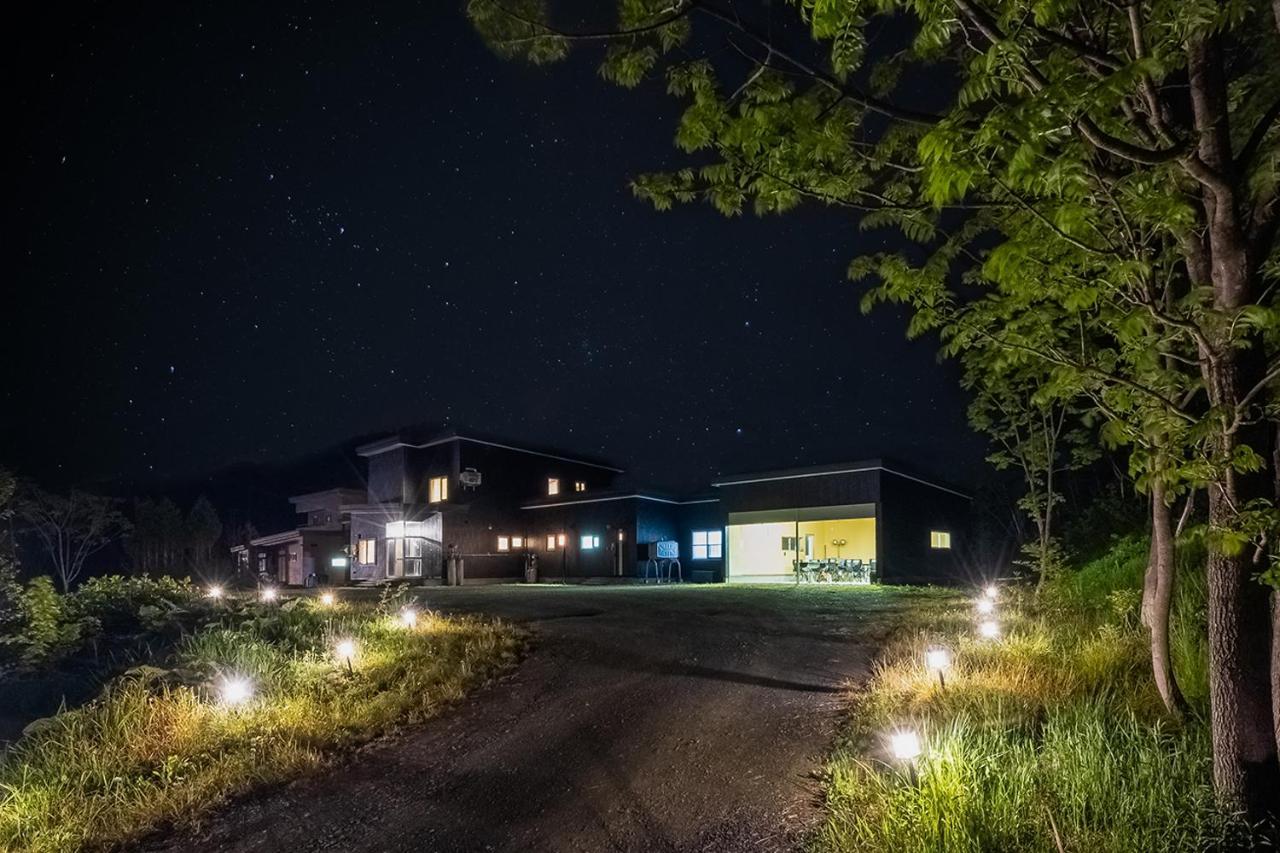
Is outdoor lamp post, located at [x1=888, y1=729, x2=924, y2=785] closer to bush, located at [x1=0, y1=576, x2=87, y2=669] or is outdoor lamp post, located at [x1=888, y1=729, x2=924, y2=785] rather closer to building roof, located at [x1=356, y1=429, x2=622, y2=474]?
bush, located at [x1=0, y1=576, x2=87, y2=669]

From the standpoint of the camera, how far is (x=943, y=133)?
354cm

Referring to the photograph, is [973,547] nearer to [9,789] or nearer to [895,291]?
[895,291]

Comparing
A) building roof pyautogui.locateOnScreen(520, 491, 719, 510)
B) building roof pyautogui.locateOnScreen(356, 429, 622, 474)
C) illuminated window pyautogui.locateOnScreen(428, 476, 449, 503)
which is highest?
building roof pyautogui.locateOnScreen(356, 429, 622, 474)

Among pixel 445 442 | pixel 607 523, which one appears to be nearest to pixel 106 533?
pixel 445 442

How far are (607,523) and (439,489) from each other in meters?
7.57

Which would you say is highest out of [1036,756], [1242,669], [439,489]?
[439,489]

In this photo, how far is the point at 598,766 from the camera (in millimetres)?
6148

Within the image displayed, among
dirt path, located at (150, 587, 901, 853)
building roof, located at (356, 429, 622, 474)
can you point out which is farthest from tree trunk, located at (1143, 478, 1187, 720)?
building roof, located at (356, 429, 622, 474)

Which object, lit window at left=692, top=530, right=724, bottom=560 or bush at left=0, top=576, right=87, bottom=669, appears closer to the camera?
bush at left=0, top=576, right=87, bottom=669

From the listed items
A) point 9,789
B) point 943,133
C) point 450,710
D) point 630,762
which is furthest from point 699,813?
point 9,789

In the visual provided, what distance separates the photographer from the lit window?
98.0 ft

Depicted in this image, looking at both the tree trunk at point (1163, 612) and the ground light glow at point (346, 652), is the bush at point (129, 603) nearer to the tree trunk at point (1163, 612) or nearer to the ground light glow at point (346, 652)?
the ground light glow at point (346, 652)

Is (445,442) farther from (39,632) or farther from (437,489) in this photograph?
(39,632)

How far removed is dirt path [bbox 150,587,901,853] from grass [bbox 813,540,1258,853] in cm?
52
